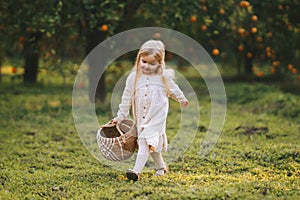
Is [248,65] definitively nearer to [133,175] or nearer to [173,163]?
[173,163]

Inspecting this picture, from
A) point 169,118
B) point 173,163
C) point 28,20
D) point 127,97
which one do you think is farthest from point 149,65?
point 28,20

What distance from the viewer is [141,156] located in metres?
4.97

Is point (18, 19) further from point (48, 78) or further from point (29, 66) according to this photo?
point (48, 78)

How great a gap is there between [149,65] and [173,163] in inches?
51.7

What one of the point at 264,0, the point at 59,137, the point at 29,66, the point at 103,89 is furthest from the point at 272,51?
the point at 29,66

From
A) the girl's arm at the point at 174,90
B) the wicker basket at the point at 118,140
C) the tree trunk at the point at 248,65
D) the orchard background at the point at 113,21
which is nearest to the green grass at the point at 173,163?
the wicker basket at the point at 118,140

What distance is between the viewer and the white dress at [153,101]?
5.07m

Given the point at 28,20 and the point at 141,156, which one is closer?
the point at 141,156

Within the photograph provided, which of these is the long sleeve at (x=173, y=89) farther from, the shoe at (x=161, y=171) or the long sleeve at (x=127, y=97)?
the shoe at (x=161, y=171)

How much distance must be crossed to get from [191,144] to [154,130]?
1944 mm

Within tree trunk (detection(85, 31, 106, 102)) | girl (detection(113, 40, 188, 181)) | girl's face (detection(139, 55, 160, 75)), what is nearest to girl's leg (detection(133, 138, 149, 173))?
girl (detection(113, 40, 188, 181))

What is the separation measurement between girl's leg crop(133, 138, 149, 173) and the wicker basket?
0.63 feet

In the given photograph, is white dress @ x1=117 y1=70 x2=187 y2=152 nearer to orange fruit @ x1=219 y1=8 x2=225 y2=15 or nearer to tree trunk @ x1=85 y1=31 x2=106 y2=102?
orange fruit @ x1=219 y1=8 x2=225 y2=15

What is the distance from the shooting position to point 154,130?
5.05 metres
